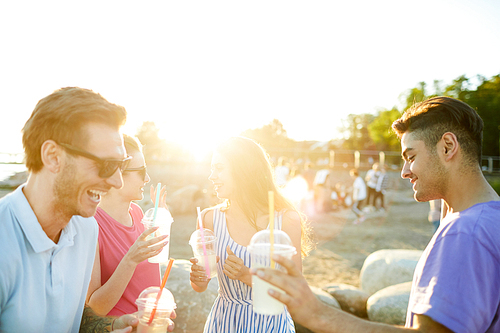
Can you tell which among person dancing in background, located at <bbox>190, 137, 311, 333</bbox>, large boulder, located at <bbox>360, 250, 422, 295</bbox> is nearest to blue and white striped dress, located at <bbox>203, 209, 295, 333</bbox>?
person dancing in background, located at <bbox>190, 137, 311, 333</bbox>

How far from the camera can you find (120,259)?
8.29 ft

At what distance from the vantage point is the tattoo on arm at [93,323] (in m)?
2.08

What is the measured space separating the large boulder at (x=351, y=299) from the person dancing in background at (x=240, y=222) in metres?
2.75

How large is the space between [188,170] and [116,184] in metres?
23.4

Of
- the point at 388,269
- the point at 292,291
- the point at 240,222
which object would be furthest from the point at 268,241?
the point at 388,269

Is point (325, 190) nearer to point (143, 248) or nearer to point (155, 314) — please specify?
point (143, 248)

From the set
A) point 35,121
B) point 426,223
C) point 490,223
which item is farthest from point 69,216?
point 426,223

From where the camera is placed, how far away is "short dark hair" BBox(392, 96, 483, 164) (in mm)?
1896

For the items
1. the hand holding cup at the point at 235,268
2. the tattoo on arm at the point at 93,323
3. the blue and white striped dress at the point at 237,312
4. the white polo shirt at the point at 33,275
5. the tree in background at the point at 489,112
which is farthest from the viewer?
the tree in background at the point at 489,112

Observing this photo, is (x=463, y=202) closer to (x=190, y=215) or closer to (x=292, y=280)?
(x=292, y=280)

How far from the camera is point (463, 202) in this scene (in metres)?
1.83

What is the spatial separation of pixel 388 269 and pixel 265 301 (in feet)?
16.8

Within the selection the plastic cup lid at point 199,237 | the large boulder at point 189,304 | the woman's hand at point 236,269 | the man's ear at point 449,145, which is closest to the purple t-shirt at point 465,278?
the man's ear at point 449,145

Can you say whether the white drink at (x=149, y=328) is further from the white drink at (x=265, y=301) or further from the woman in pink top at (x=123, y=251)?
the white drink at (x=265, y=301)
